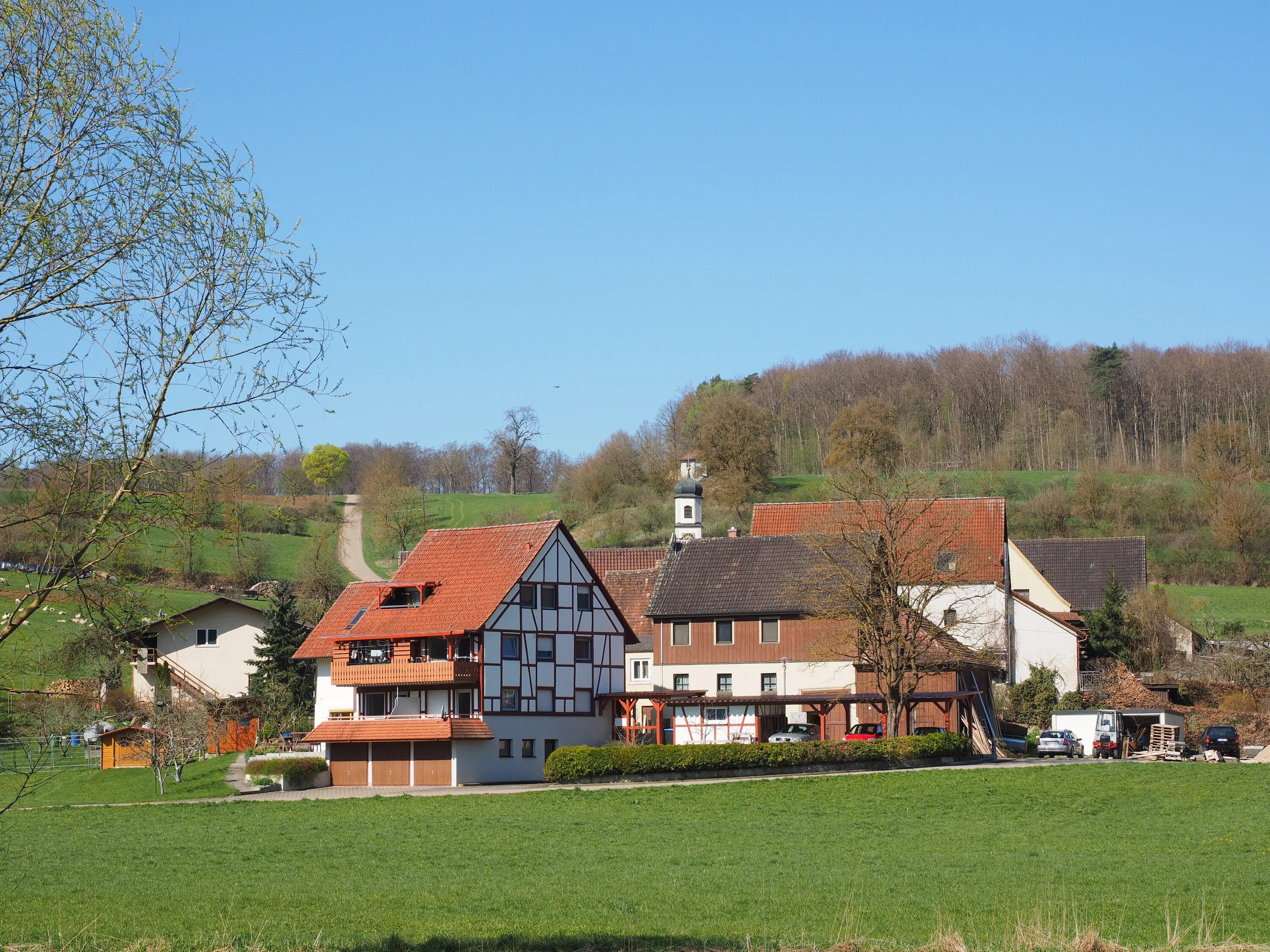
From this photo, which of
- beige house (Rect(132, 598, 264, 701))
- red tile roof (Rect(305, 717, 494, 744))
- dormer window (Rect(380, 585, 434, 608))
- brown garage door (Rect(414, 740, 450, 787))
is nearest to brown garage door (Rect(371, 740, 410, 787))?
brown garage door (Rect(414, 740, 450, 787))

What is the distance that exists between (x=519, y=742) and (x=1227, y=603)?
47.4 meters

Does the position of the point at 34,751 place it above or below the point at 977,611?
below

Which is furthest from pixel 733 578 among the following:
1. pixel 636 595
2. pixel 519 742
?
pixel 519 742

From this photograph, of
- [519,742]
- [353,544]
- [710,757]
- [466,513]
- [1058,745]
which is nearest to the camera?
[710,757]

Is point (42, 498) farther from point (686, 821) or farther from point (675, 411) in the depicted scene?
point (675, 411)

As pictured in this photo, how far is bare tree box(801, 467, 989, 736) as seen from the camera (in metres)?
46.4

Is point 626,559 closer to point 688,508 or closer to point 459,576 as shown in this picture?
point 688,508

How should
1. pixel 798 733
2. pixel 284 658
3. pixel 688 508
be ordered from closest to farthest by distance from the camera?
pixel 798 733 → pixel 284 658 → pixel 688 508

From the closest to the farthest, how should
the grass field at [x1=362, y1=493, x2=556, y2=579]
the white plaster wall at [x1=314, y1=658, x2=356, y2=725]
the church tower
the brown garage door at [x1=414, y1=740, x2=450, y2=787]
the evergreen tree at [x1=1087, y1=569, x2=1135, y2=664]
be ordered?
the brown garage door at [x1=414, y1=740, x2=450, y2=787] < the white plaster wall at [x1=314, y1=658, x2=356, y2=725] < the evergreen tree at [x1=1087, y1=569, x2=1135, y2=664] < the church tower < the grass field at [x1=362, y1=493, x2=556, y2=579]

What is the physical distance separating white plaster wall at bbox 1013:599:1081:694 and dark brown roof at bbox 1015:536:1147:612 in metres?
9.66

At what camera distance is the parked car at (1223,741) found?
1853 inches

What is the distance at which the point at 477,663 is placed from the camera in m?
47.2

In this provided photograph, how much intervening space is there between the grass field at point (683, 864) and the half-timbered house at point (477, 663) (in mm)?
8958

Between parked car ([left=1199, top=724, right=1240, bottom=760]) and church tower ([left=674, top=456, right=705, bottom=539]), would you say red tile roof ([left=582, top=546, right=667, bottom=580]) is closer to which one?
church tower ([left=674, top=456, right=705, bottom=539])
